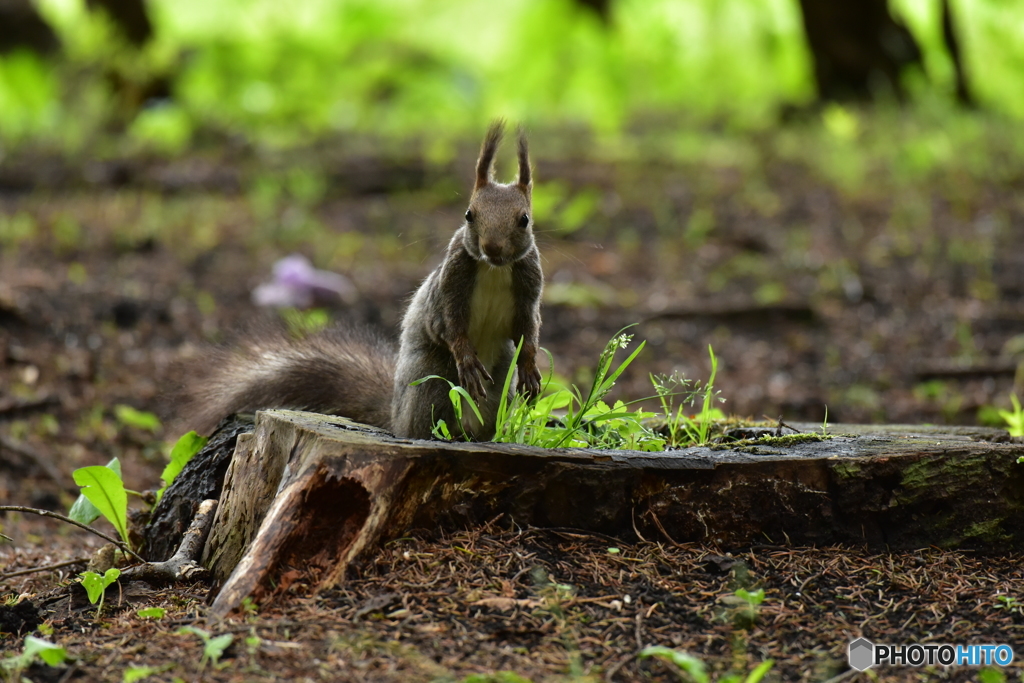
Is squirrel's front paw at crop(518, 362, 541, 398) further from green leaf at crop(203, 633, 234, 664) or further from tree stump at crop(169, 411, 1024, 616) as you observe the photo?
green leaf at crop(203, 633, 234, 664)

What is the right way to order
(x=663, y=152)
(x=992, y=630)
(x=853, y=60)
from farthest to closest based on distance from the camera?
(x=853, y=60) → (x=663, y=152) → (x=992, y=630)

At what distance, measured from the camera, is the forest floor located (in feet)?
6.43

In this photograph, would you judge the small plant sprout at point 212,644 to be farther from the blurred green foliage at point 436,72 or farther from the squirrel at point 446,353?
the blurred green foliage at point 436,72

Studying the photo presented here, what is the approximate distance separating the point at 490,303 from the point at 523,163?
1.28ft

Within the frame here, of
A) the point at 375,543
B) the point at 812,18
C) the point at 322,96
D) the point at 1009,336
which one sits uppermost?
the point at 812,18

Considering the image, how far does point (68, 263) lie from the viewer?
6402 mm

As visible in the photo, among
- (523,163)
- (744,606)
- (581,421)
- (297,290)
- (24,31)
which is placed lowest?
(744,606)

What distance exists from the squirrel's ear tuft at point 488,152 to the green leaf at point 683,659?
1.34 meters

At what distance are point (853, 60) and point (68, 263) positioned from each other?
793 cm

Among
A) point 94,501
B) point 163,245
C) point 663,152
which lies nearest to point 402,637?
point 94,501

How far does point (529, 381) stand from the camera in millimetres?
2742

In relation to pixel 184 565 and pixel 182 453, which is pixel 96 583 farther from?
pixel 182 453

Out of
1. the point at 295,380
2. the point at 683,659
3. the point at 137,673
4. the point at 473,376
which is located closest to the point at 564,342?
the point at 295,380

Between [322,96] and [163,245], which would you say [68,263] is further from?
[322,96]
